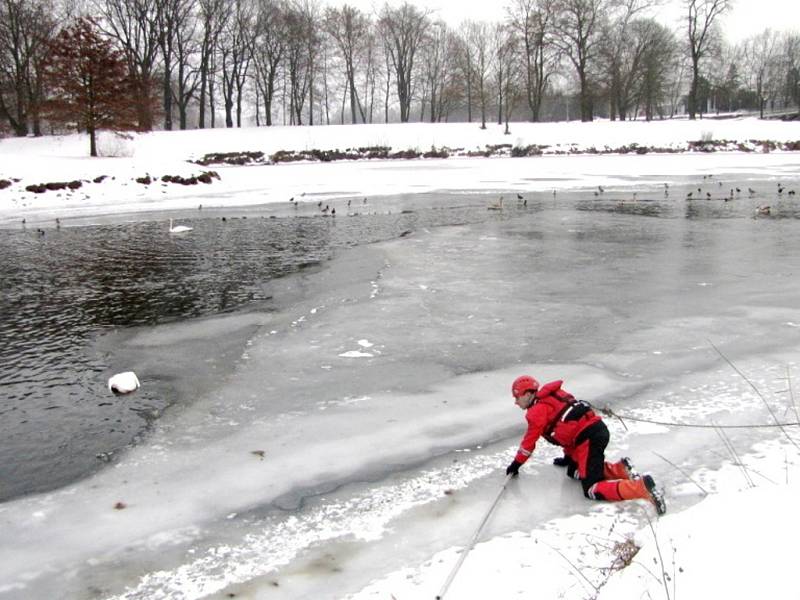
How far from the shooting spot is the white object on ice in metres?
5.83

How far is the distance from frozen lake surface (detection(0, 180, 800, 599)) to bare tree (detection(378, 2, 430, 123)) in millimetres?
61167

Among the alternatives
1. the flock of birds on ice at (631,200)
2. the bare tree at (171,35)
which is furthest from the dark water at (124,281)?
the bare tree at (171,35)

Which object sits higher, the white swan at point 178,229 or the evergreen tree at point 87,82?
the evergreen tree at point 87,82

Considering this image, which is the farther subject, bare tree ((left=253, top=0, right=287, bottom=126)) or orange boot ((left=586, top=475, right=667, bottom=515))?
bare tree ((left=253, top=0, right=287, bottom=126))

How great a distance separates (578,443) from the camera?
4234mm

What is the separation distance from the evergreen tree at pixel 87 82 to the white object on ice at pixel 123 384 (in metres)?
28.8

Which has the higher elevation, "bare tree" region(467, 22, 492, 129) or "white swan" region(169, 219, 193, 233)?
"bare tree" region(467, 22, 492, 129)

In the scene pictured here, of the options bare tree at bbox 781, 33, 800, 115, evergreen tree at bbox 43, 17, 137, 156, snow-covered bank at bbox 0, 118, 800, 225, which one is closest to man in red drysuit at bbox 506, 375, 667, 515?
snow-covered bank at bbox 0, 118, 800, 225

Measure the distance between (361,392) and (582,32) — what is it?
206 ft

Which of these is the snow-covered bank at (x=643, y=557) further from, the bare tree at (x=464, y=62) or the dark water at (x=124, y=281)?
the bare tree at (x=464, y=62)

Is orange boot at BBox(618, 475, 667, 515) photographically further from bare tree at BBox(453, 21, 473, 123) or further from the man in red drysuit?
bare tree at BBox(453, 21, 473, 123)

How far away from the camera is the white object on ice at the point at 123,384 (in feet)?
19.1

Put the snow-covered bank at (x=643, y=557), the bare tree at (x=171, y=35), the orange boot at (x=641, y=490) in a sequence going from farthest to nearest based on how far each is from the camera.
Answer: the bare tree at (x=171, y=35) → the orange boot at (x=641, y=490) → the snow-covered bank at (x=643, y=557)

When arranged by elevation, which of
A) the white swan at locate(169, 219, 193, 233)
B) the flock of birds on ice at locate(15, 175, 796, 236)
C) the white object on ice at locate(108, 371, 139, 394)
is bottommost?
the white object on ice at locate(108, 371, 139, 394)
